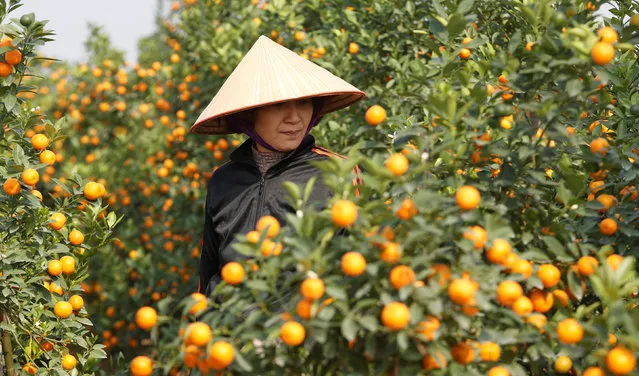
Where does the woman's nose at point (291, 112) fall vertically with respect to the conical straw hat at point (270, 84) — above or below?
below

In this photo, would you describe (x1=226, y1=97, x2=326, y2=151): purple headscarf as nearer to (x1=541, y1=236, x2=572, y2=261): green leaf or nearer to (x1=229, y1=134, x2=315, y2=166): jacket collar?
(x1=229, y1=134, x2=315, y2=166): jacket collar

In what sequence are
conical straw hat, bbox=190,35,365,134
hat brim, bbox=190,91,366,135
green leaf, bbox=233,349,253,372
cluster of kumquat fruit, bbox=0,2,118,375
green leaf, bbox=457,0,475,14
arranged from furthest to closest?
hat brim, bbox=190,91,366,135 → cluster of kumquat fruit, bbox=0,2,118,375 → conical straw hat, bbox=190,35,365,134 → green leaf, bbox=457,0,475,14 → green leaf, bbox=233,349,253,372

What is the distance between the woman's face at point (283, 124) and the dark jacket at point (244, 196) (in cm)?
6

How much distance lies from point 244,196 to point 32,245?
2.94ft

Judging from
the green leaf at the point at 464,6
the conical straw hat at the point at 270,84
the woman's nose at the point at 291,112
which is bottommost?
the woman's nose at the point at 291,112

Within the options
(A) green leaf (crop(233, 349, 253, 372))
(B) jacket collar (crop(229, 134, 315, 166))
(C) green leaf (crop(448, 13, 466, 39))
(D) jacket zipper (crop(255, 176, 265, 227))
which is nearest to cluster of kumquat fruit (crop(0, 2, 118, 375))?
(B) jacket collar (crop(229, 134, 315, 166))

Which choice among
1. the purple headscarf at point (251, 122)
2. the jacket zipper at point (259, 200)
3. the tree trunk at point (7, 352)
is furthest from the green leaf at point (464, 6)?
the tree trunk at point (7, 352)

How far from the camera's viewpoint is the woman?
99.5 inches

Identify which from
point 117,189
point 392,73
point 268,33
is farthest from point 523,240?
point 117,189

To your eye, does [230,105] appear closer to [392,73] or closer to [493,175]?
[493,175]

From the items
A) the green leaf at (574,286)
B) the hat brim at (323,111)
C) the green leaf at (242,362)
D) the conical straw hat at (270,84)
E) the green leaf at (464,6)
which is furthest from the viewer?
the hat brim at (323,111)

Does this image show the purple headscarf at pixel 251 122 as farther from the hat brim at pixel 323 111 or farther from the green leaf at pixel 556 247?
the green leaf at pixel 556 247

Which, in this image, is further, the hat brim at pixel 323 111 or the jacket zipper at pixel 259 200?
the hat brim at pixel 323 111

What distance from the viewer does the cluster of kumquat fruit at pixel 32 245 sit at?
261 centimetres
